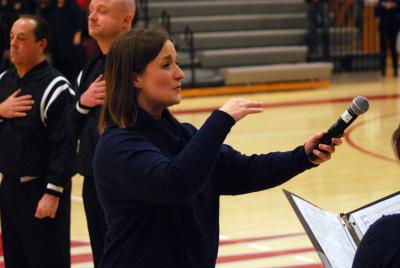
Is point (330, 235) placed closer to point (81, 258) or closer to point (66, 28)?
point (81, 258)

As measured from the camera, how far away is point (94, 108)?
4.45m

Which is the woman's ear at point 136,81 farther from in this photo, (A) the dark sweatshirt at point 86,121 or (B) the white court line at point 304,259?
(B) the white court line at point 304,259

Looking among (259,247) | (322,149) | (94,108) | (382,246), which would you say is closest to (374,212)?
(322,149)

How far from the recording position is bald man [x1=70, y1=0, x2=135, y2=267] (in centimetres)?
443

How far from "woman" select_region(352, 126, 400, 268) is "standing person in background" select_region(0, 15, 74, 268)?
8.45ft

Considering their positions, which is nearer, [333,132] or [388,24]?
[333,132]

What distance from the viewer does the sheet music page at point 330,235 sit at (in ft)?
8.95

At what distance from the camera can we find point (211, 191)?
3.02 meters

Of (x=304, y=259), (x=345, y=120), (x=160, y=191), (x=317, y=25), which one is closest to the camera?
(x=160, y=191)

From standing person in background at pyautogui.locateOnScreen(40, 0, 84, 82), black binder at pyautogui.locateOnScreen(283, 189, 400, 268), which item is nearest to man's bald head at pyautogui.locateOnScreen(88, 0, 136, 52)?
black binder at pyautogui.locateOnScreen(283, 189, 400, 268)

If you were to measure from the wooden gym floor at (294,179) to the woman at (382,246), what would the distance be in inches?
144

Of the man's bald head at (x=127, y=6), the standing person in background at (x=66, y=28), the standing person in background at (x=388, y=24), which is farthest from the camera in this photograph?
the standing person in background at (x=388, y=24)

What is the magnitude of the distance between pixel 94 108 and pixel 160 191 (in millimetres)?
1845

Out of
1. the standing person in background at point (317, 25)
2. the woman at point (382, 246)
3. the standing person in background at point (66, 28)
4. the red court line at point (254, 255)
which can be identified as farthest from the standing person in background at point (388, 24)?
the woman at point (382, 246)
